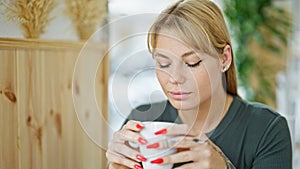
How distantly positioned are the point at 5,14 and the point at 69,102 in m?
0.23

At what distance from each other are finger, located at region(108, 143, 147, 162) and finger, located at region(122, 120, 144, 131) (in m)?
0.03

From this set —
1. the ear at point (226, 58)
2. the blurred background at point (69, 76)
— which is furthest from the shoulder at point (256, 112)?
the blurred background at point (69, 76)

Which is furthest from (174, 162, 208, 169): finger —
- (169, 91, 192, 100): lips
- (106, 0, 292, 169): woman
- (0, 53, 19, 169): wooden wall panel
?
(0, 53, 19, 169): wooden wall panel

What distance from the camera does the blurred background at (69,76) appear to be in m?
0.70

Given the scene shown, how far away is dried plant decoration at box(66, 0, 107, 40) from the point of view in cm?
81

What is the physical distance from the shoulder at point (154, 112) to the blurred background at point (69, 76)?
10mm

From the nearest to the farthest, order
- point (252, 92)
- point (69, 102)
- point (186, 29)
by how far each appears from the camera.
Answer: point (186, 29)
point (69, 102)
point (252, 92)

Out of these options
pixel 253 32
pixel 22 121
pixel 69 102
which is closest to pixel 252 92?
pixel 253 32

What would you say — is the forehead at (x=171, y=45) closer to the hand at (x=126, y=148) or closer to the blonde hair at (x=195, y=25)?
the blonde hair at (x=195, y=25)

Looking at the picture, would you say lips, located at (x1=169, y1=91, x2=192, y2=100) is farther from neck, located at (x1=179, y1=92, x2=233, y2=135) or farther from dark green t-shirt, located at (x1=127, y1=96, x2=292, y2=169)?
dark green t-shirt, located at (x1=127, y1=96, x2=292, y2=169)

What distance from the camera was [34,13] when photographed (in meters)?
0.74

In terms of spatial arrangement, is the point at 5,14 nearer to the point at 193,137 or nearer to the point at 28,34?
the point at 28,34

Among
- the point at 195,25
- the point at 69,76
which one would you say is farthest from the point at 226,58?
the point at 69,76

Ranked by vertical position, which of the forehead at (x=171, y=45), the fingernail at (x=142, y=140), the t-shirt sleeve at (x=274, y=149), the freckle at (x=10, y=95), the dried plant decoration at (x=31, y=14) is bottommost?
the t-shirt sleeve at (x=274, y=149)
